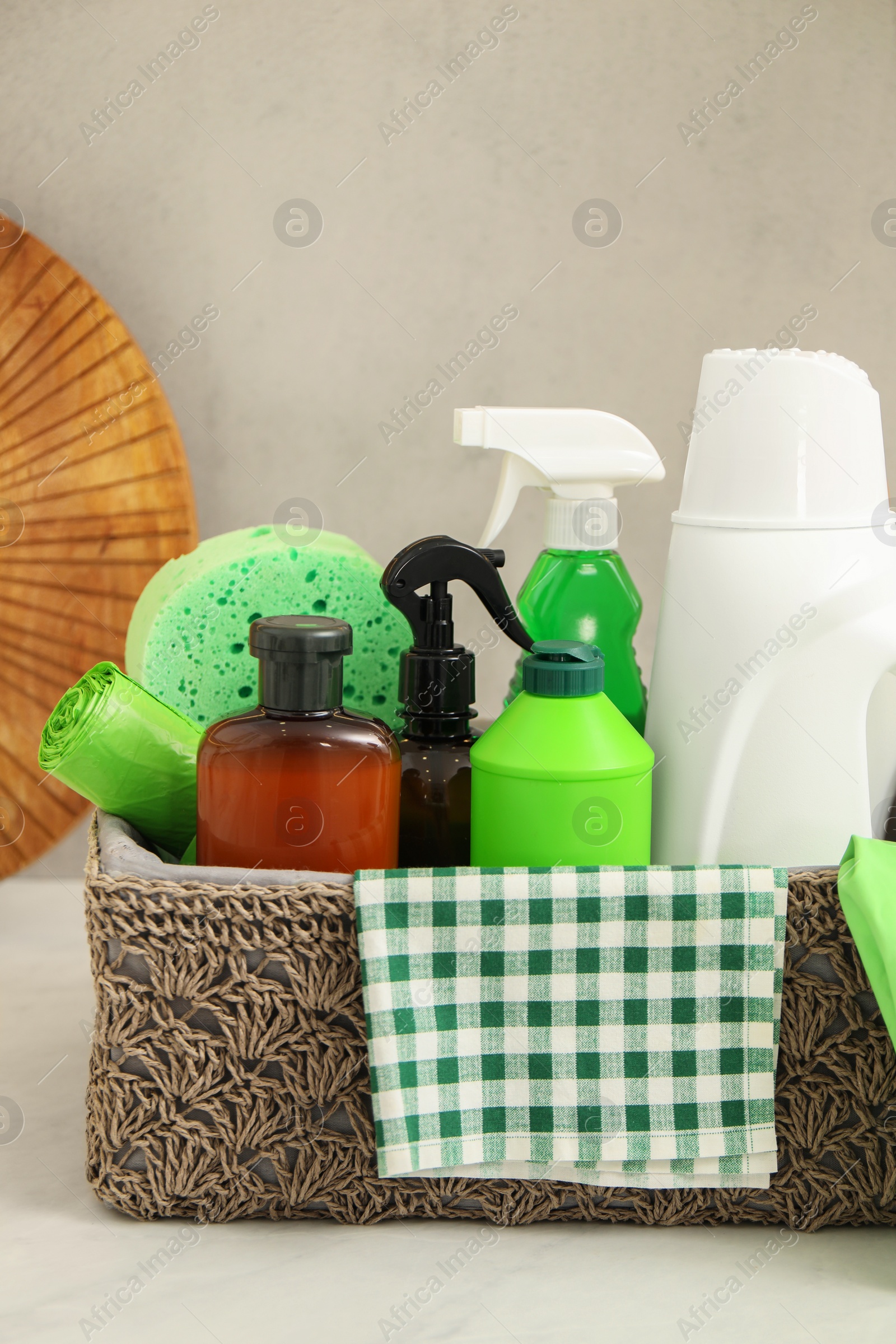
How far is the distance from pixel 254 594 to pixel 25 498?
333 mm

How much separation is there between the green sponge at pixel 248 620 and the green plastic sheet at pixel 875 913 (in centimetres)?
20

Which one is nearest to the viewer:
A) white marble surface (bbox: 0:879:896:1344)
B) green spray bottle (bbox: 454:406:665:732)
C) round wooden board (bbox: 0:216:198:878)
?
white marble surface (bbox: 0:879:896:1344)

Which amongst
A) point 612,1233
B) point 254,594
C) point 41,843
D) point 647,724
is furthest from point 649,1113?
point 41,843

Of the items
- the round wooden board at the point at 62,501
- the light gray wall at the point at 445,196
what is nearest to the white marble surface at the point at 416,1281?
the round wooden board at the point at 62,501

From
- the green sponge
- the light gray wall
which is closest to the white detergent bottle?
the green sponge

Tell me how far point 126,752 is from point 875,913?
265mm

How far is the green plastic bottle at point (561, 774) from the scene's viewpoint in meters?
0.40

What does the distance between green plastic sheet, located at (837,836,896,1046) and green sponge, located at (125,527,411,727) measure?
8.1 inches

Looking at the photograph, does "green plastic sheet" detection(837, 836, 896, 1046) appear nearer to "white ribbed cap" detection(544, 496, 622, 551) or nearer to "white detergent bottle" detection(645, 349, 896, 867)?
"white detergent bottle" detection(645, 349, 896, 867)

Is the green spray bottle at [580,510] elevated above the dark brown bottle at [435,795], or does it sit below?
above

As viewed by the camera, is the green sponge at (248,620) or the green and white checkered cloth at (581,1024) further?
the green sponge at (248,620)

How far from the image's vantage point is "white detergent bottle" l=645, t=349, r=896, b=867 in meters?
0.42

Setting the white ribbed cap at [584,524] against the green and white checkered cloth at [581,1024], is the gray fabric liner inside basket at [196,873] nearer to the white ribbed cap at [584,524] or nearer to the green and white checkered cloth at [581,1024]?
the green and white checkered cloth at [581,1024]

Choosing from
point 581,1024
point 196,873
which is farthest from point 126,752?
point 581,1024
